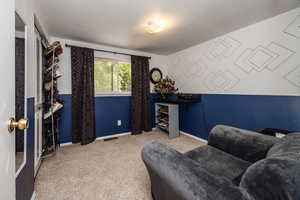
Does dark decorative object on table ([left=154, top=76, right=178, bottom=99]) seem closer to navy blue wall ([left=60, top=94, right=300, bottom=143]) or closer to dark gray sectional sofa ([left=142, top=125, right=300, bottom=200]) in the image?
navy blue wall ([left=60, top=94, right=300, bottom=143])

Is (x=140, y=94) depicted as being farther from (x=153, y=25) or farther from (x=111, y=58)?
(x=153, y=25)

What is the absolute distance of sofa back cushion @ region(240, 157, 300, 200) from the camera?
50cm

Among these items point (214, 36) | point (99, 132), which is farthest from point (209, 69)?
point (99, 132)

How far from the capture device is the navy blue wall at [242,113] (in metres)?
1.70

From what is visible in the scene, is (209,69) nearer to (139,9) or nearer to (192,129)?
(192,129)

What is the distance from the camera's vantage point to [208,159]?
1265 mm

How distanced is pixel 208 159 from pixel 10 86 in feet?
5.22

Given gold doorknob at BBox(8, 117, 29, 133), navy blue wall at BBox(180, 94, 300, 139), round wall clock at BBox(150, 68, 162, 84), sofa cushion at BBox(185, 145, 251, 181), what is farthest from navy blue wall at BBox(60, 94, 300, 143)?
gold doorknob at BBox(8, 117, 29, 133)

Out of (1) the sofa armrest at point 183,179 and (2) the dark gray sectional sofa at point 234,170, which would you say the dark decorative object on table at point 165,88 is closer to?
(2) the dark gray sectional sofa at point 234,170

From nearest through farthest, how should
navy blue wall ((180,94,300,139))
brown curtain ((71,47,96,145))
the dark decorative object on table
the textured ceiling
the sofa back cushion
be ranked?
the sofa back cushion, the textured ceiling, navy blue wall ((180,94,300,139)), brown curtain ((71,47,96,145)), the dark decorative object on table

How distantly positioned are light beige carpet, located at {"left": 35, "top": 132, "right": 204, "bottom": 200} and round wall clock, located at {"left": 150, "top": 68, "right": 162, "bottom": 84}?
190cm

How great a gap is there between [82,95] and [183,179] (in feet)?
8.48

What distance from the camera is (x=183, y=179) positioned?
0.72m

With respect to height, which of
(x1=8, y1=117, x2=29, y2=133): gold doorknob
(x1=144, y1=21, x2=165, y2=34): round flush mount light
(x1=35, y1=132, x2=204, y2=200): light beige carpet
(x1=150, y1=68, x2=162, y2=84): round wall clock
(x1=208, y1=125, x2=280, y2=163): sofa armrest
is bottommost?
(x1=35, y1=132, x2=204, y2=200): light beige carpet
